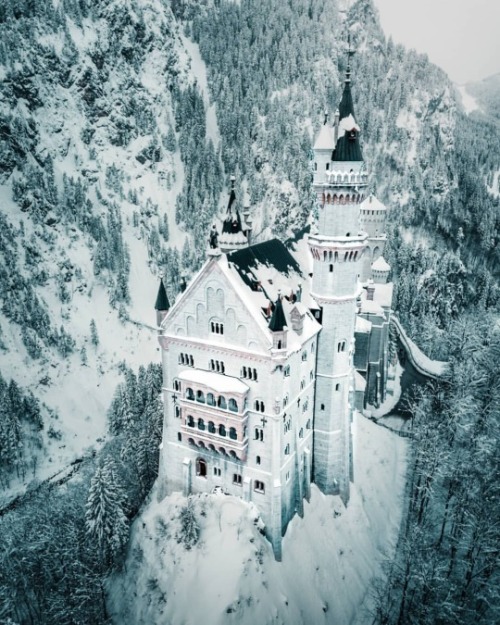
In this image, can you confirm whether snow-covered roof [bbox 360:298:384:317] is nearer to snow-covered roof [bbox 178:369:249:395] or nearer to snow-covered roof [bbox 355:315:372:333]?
snow-covered roof [bbox 355:315:372:333]

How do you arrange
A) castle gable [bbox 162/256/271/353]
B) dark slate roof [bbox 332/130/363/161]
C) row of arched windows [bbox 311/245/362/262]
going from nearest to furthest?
castle gable [bbox 162/256/271/353]
dark slate roof [bbox 332/130/363/161]
row of arched windows [bbox 311/245/362/262]

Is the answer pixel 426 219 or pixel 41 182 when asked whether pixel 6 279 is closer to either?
pixel 41 182

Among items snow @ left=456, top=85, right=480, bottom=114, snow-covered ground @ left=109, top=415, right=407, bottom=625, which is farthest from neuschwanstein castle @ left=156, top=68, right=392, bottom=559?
snow @ left=456, top=85, right=480, bottom=114

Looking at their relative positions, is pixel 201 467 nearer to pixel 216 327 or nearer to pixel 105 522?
pixel 105 522

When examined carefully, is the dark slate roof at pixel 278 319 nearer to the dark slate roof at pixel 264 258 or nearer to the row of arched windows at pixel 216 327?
the dark slate roof at pixel 264 258

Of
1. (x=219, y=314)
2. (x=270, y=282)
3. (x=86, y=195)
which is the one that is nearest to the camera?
(x=219, y=314)

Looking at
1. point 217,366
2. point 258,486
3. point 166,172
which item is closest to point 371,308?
point 217,366

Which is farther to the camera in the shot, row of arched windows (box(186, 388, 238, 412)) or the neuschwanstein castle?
row of arched windows (box(186, 388, 238, 412))
